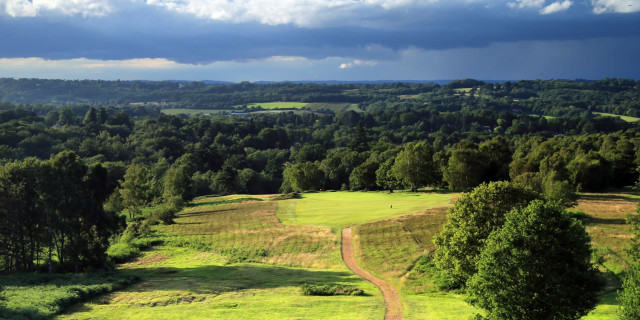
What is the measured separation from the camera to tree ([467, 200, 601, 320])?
82.1ft

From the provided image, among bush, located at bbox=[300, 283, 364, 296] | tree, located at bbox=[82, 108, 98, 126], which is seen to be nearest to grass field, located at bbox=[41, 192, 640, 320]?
bush, located at bbox=[300, 283, 364, 296]

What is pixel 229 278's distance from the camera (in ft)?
141

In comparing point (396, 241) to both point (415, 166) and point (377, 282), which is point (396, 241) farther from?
point (415, 166)

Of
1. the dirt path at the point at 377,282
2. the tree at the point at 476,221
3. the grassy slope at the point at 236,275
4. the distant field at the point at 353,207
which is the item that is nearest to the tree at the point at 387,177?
the distant field at the point at 353,207

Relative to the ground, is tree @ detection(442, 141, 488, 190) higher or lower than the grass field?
higher

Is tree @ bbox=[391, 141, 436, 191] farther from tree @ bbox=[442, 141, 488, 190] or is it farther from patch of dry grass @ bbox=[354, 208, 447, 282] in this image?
patch of dry grass @ bbox=[354, 208, 447, 282]

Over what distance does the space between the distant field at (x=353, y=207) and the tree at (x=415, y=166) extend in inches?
153

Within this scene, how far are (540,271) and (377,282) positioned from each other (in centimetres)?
1750

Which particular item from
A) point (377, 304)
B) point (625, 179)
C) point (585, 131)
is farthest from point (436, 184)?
point (585, 131)

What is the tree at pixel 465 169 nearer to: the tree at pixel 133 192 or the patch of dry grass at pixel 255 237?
the patch of dry grass at pixel 255 237

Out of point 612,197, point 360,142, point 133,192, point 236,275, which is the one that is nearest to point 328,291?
point 236,275

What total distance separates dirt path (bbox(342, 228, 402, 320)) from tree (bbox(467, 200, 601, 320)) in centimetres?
623

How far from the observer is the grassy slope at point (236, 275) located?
31.6 m

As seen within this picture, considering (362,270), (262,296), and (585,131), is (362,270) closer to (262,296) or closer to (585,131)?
(262,296)
